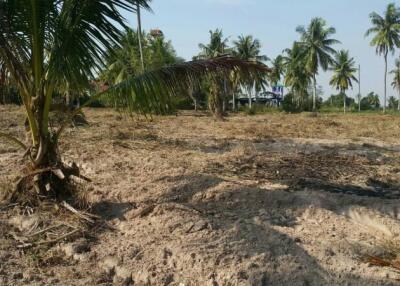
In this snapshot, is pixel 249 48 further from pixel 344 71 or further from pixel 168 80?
pixel 168 80

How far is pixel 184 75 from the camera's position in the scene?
18.4 feet

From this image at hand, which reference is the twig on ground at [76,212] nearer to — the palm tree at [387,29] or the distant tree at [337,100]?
the palm tree at [387,29]

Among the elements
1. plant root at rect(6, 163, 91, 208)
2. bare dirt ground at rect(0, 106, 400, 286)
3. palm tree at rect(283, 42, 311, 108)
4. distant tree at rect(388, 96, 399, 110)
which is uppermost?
palm tree at rect(283, 42, 311, 108)

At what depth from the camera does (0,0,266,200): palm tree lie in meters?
5.61

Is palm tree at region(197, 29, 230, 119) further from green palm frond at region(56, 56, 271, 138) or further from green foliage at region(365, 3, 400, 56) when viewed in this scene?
green foliage at region(365, 3, 400, 56)

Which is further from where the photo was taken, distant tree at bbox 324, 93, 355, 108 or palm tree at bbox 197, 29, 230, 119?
distant tree at bbox 324, 93, 355, 108

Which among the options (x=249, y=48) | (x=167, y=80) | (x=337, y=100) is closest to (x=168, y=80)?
(x=167, y=80)

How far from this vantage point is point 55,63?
592cm

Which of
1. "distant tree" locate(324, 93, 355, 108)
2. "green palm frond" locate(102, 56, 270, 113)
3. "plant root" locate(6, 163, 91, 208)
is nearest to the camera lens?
"green palm frond" locate(102, 56, 270, 113)

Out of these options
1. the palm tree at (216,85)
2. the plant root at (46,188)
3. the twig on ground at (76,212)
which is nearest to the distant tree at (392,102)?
the palm tree at (216,85)

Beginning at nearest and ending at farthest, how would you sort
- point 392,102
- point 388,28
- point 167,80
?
point 167,80 → point 388,28 → point 392,102

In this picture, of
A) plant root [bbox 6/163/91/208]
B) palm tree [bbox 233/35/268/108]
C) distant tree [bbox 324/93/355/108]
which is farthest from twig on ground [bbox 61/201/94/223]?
distant tree [bbox 324/93/355/108]

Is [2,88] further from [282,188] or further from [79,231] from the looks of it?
[282,188]

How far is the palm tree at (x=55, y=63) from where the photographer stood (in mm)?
5613
